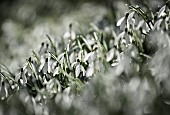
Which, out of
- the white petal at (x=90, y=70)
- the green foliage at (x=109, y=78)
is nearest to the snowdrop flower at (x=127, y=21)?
the green foliage at (x=109, y=78)

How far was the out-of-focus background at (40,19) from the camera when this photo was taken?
2.80 m

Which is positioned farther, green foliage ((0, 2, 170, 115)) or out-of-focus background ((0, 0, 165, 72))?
out-of-focus background ((0, 0, 165, 72))

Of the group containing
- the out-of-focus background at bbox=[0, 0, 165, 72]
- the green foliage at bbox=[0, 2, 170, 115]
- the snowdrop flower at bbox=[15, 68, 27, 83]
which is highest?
the out-of-focus background at bbox=[0, 0, 165, 72]

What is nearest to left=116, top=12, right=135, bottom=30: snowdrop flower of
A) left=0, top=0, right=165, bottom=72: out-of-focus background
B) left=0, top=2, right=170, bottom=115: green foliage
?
left=0, top=2, right=170, bottom=115: green foliage

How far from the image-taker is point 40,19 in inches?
139

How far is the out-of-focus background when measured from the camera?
9.20 ft

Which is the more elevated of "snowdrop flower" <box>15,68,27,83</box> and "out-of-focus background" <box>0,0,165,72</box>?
"out-of-focus background" <box>0,0,165,72</box>

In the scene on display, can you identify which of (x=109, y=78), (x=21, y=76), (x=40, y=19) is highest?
(x=40, y=19)

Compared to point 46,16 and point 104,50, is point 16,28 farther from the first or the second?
point 104,50

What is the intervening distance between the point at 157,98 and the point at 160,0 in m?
0.54

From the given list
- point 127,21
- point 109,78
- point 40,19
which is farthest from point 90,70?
point 40,19

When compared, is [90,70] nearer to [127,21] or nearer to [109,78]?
[109,78]

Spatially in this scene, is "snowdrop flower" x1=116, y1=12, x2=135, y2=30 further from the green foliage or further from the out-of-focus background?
the out-of-focus background

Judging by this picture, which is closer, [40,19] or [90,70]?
[90,70]
